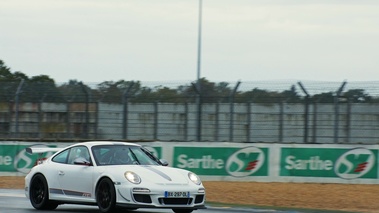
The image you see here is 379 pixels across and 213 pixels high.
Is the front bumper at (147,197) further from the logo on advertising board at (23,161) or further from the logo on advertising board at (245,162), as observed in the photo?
the logo on advertising board at (23,161)

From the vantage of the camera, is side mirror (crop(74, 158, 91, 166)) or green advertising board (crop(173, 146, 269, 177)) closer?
side mirror (crop(74, 158, 91, 166))

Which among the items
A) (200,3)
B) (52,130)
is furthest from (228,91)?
(200,3)

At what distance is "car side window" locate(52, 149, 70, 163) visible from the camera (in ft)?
50.1

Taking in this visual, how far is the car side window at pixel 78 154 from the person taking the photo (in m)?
14.9

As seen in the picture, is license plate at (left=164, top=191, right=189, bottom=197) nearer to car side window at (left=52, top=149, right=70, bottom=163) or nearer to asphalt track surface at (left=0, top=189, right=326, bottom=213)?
asphalt track surface at (left=0, top=189, right=326, bottom=213)

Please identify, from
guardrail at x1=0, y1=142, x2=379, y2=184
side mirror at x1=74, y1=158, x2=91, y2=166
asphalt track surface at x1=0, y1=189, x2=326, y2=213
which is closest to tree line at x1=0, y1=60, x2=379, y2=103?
guardrail at x1=0, y1=142, x2=379, y2=184

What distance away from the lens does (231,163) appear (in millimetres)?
24109

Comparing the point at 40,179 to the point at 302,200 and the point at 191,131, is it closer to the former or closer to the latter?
the point at 302,200

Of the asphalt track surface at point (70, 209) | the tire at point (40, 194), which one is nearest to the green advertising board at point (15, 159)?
the asphalt track surface at point (70, 209)

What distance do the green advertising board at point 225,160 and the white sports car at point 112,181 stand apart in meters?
8.89

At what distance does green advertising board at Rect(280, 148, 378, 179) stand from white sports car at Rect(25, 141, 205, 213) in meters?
8.69

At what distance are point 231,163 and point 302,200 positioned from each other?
197 inches

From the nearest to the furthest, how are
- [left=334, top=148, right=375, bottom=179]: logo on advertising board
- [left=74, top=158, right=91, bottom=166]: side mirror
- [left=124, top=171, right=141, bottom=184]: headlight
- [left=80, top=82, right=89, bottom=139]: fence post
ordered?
1. [left=124, top=171, right=141, bottom=184]: headlight
2. [left=74, top=158, right=91, bottom=166]: side mirror
3. [left=334, top=148, right=375, bottom=179]: logo on advertising board
4. [left=80, top=82, right=89, bottom=139]: fence post

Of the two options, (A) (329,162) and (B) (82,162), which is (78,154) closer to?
(B) (82,162)
